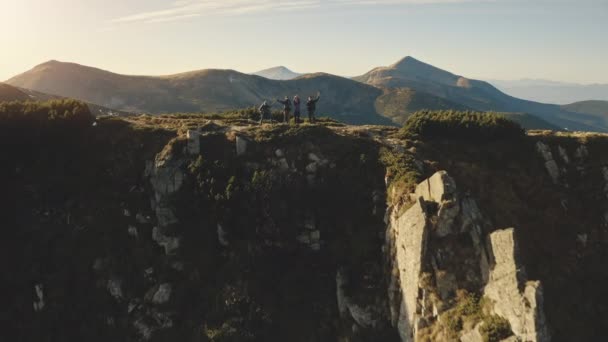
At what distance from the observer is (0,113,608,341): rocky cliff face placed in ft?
86.0

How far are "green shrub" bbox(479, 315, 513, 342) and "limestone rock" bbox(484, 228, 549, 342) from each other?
282 millimetres

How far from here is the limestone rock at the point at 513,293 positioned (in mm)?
19688

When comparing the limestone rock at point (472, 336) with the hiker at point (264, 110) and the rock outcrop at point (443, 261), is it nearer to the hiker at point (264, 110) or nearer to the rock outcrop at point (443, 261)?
the rock outcrop at point (443, 261)

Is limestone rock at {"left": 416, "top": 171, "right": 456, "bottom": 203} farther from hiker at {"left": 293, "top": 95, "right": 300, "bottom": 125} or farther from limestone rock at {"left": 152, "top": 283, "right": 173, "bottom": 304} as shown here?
limestone rock at {"left": 152, "top": 283, "right": 173, "bottom": 304}

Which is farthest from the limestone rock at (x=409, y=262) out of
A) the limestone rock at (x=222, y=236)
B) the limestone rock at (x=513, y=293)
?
the limestone rock at (x=222, y=236)

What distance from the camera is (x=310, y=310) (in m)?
30.5

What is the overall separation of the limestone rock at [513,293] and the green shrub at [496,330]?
0.28 m

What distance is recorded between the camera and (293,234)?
3378 cm

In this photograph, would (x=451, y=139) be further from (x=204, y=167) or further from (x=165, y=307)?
(x=165, y=307)

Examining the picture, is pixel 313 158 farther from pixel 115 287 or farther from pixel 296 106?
pixel 115 287

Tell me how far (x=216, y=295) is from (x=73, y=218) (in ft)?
51.3

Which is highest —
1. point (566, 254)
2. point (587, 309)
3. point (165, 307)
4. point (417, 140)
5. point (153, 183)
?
point (417, 140)

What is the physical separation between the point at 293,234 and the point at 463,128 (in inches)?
852

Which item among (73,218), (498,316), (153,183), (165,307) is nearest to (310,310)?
(165,307)
